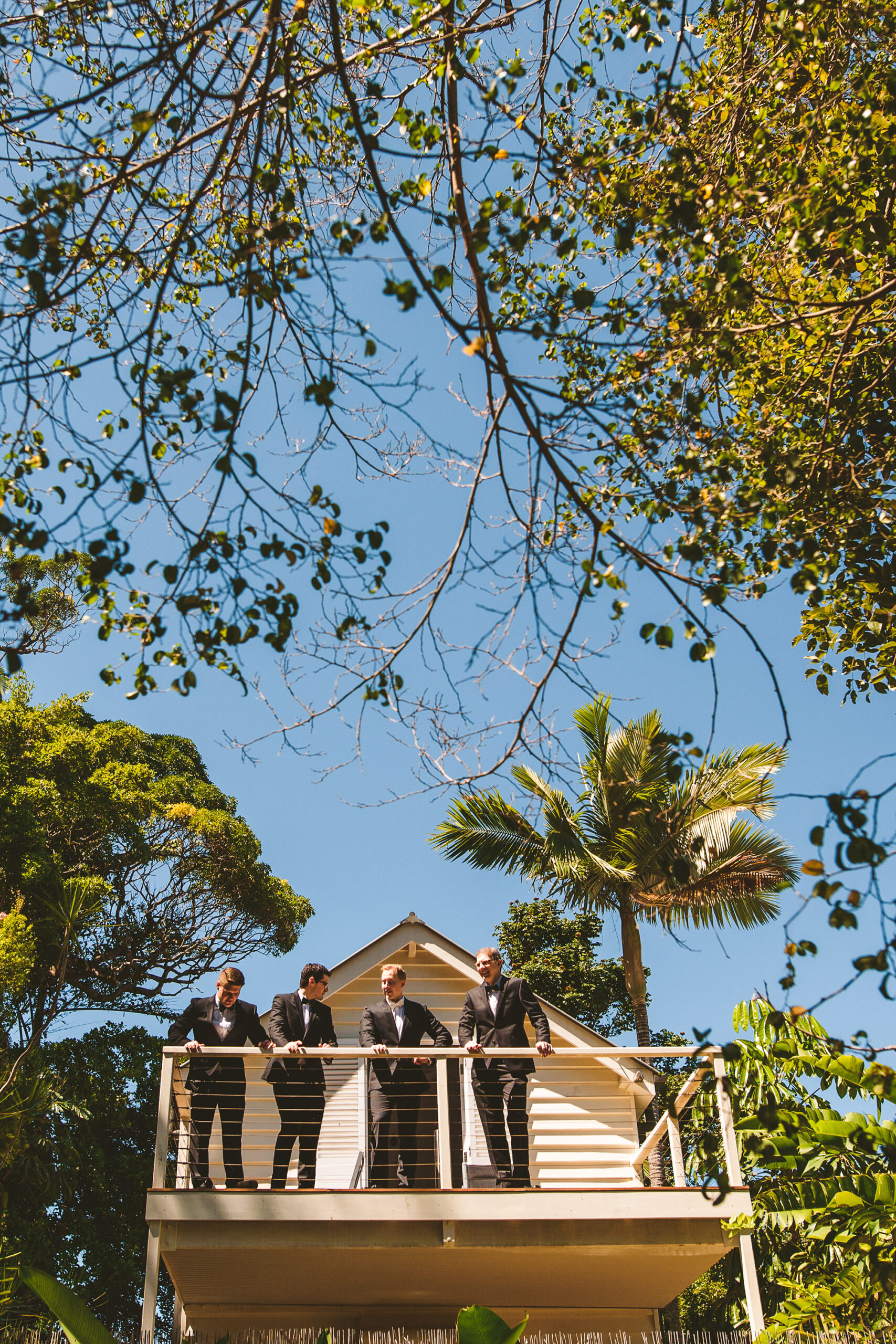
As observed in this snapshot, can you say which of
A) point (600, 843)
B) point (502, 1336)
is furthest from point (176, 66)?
point (600, 843)

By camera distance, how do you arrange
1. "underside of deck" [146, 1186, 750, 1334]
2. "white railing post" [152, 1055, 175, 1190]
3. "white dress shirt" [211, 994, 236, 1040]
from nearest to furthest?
"underside of deck" [146, 1186, 750, 1334], "white railing post" [152, 1055, 175, 1190], "white dress shirt" [211, 994, 236, 1040]

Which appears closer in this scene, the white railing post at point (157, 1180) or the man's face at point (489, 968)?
the white railing post at point (157, 1180)

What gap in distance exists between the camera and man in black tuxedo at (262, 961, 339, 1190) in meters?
7.52

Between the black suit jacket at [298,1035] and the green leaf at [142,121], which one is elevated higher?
the green leaf at [142,121]

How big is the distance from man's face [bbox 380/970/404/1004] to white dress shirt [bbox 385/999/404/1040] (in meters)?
0.03

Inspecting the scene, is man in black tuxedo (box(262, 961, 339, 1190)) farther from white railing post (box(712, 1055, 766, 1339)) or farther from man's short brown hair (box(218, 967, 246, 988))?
white railing post (box(712, 1055, 766, 1339))

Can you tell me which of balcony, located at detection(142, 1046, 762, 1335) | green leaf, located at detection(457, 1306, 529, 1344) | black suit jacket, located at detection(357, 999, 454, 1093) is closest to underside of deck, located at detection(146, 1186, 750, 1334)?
balcony, located at detection(142, 1046, 762, 1335)

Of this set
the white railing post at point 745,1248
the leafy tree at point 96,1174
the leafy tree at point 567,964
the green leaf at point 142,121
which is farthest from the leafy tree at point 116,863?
the green leaf at point 142,121

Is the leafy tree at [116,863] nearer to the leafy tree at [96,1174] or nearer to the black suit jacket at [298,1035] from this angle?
the leafy tree at [96,1174]

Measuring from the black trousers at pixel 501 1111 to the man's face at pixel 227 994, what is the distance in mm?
2022

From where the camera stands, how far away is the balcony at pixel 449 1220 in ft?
24.1

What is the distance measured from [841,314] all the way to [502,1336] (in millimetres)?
7316

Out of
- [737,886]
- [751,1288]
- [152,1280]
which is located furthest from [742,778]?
[152,1280]

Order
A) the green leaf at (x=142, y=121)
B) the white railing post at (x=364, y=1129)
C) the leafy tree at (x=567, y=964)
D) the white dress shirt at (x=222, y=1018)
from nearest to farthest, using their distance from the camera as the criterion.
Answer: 1. the green leaf at (x=142, y=121)
2. the white railing post at (x=364, y=1129)
3. the white dress shirt at (x=222, y=1018)
4. the leafy tree at (x=567, y=964)
